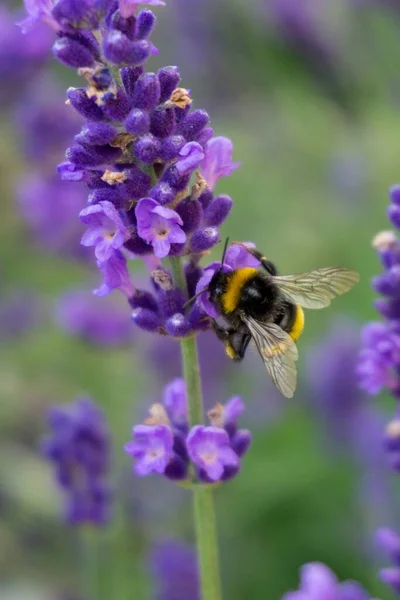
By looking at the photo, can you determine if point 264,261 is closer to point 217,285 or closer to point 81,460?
point 217,285

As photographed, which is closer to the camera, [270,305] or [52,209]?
[270,305]

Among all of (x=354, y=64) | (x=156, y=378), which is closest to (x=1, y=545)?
(x=156, y=378)

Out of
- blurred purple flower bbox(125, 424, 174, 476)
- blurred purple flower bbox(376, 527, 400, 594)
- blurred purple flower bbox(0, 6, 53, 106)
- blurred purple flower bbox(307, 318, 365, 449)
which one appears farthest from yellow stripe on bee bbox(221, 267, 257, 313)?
blurred purple flower bbox(0, 6, 53, 106)

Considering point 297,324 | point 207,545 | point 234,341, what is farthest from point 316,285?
Answer: point 207,545

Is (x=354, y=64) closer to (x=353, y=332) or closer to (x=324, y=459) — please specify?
(x=353, y=332)

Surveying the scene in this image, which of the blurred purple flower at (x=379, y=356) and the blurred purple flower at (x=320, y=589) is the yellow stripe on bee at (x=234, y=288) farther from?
the blurred purple flower at (x=320, y=589)

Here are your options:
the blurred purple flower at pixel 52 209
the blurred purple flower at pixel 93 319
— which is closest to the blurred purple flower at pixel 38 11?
the blurred purple flower at pixel 93 319
